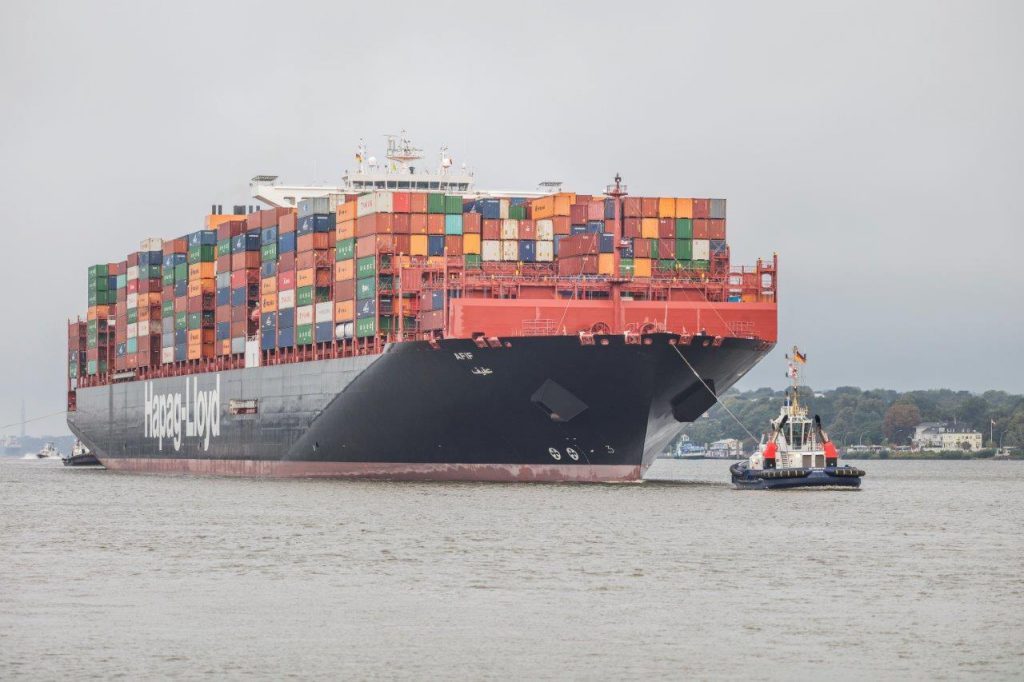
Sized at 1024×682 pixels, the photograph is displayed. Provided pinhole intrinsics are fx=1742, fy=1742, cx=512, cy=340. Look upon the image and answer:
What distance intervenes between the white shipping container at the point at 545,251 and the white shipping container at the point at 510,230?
100cm

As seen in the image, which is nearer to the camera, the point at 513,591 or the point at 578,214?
the point at 513,591

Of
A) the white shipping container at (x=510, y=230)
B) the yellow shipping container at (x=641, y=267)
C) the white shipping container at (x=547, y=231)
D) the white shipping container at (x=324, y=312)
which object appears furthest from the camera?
the white shipping container at (x=324, y=312)

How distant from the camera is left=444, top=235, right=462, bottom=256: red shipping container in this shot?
6128cm

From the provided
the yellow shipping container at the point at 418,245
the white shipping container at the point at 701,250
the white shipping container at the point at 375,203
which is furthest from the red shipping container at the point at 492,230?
the white shipping container at the point at 701,250

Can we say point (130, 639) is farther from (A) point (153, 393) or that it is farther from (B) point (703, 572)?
(A) point (153, 393)

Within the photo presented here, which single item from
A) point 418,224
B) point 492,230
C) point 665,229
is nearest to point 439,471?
point 492,230

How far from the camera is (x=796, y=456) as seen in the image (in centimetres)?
5772

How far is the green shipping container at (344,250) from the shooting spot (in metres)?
64.0

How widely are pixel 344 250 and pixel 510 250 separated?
284 inches

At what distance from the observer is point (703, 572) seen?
32.0 metres

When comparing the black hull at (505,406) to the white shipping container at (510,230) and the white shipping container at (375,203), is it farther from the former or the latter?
the white shipping container at (510,230)

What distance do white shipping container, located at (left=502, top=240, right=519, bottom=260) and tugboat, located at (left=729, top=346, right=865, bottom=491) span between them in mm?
10432

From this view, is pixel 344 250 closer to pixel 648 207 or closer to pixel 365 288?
pixel 365 288

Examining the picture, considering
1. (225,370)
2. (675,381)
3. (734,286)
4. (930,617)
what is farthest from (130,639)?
(225,370)
